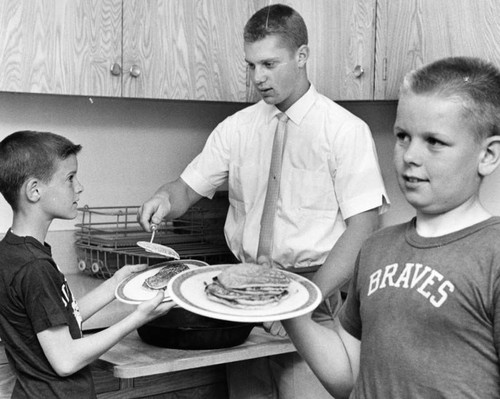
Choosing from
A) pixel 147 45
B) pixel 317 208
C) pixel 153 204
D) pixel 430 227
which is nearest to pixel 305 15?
pixel 147 45

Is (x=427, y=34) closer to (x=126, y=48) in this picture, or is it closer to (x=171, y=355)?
(x=126, y=48)

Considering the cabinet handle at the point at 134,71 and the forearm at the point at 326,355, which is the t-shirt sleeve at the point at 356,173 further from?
the forearm at the point at 326,355

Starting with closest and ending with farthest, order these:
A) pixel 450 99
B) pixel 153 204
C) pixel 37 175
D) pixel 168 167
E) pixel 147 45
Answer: pixel 450 99, pixel 37 175, pixel 153 204, pixel 147 45, pixel 168 167

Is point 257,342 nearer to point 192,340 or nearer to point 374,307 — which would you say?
point 192,340

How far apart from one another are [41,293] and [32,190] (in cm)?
26

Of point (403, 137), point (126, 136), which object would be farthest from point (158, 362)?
point (126, 136)

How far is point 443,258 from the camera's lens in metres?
1.08

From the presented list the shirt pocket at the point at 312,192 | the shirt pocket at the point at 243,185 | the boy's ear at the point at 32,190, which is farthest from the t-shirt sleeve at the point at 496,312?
the shirt pocket at the point at 243,185

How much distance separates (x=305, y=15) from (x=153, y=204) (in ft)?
2.98

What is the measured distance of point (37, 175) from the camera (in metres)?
1.79

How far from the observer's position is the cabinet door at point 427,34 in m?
2.04

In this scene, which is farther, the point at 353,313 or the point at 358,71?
the point at 358,71

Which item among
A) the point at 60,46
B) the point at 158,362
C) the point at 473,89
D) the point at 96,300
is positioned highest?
the point at 60,46

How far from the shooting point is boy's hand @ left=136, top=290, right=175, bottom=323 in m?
1.71
